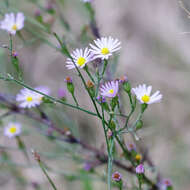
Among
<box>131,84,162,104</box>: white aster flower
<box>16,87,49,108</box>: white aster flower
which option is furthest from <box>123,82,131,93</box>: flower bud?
<box>16,87,49,108</box>: white aster flower

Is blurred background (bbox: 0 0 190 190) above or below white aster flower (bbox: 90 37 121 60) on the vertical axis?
above

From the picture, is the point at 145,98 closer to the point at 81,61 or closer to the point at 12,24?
the point at 81,61

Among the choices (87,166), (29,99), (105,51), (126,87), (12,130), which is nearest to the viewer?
(105,51)

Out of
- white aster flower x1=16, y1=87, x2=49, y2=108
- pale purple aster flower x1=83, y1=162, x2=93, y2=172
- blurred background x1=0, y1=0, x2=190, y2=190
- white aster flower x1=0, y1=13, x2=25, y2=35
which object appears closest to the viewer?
white aster flower x1=16, y1=87, x2=49, y2=108

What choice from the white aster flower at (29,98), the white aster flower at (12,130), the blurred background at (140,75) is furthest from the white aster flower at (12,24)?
the blurred background at (140,75)

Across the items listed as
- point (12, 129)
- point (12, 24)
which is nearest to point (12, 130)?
point (12, 129)

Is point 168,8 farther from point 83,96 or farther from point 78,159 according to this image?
point 78,159

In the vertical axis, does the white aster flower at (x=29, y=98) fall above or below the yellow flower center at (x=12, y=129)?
below

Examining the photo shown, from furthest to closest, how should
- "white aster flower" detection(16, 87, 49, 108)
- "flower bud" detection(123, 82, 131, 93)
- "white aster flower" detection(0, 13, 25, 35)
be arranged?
"white aster flower" detection(0, 13, 25, 35) → "white aster flower" detection(16, 87, 49, 108) → "flower bud" detection(123, 82, 131, 93)

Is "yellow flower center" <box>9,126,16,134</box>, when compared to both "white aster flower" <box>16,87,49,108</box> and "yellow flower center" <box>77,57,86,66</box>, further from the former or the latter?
"yellow flower center" <box>77,57,86,66</box>

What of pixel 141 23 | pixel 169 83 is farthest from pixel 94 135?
pixel 141 23

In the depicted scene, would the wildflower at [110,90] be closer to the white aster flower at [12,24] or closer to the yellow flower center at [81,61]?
the yellow flower center at [81,61]

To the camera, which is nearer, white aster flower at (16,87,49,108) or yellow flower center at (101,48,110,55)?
yellow flower center at (101,48,110,55)
